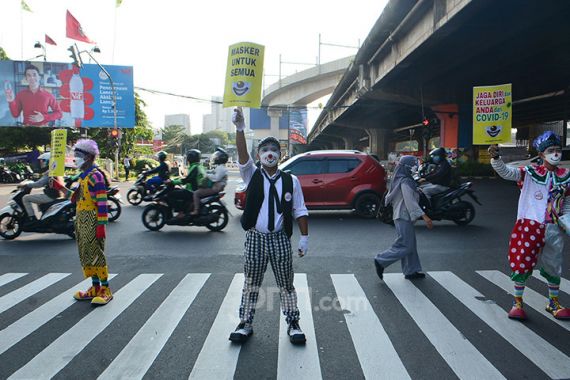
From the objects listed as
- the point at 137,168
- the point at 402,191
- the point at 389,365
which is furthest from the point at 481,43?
the point at 137,168

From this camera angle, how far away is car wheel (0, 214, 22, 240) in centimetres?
856

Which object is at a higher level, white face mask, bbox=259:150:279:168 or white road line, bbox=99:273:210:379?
white face mask, bbox=259:150:279:168

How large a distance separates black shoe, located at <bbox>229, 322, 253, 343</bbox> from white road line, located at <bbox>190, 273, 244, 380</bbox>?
54 mm

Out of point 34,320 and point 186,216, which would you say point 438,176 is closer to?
point 186,216

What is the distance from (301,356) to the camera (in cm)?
355

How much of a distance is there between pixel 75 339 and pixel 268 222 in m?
2.04

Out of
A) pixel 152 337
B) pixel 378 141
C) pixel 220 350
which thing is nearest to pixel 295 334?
pixel 220 350

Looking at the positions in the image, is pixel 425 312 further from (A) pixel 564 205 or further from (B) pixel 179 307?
(B) pixel 179 307

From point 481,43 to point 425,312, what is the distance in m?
12.5

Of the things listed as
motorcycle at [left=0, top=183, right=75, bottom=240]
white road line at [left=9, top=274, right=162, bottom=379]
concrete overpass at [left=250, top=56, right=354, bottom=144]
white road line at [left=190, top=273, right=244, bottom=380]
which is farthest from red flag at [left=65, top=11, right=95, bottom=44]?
concrete overpass at [left=250, top=56, right=354, bottom=144]

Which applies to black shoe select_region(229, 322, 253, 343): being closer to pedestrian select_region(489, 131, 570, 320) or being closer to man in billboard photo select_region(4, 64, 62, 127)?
pedestrian select_region(489, 131, 570, 320)

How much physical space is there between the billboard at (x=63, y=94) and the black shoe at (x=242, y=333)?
2760 cm

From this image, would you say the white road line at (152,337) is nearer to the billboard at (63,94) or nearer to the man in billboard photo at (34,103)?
the billboard at (63,94)

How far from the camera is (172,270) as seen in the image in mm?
6293
